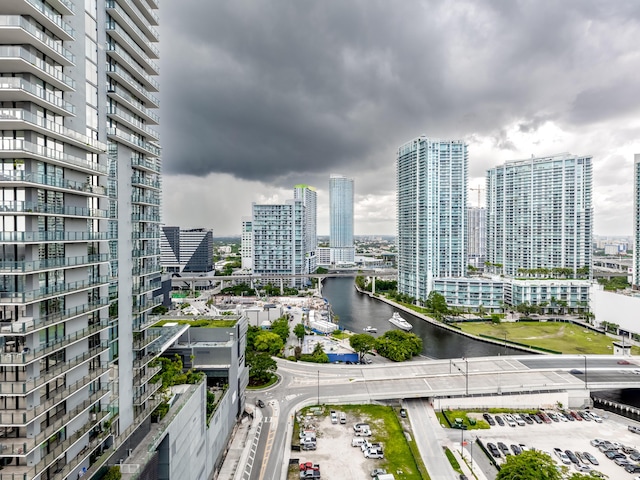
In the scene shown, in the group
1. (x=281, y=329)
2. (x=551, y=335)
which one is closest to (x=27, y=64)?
(x=281, y=329)

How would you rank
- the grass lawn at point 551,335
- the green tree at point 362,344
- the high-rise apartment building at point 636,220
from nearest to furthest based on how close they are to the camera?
the green tree at point 362,344 → the grass lawn at point 551,335 → the high-rise apartment building at point 636,220

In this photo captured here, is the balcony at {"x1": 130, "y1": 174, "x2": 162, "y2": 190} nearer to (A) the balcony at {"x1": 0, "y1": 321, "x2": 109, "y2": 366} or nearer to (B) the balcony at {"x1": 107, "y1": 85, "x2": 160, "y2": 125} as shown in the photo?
(B) the balcony at {"x1": 107, "y1": 85, "x2": 160, "y2": 125}

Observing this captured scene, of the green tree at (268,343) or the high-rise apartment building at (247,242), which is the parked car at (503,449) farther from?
the high-rise apartment building at (247,242)

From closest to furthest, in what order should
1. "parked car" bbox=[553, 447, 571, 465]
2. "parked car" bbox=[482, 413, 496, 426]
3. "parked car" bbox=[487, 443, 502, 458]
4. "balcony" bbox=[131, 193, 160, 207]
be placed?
"balcony" bbox=[131, 193, 160, 207] < "parked car" bbox=[553, 447, 571, 465] < "parked car" bbox=[487, 443, 502, 458] < "parked car" bbox=[482, 413, 496, 426]

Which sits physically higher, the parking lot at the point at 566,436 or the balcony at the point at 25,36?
the balcony at the point at 25,36

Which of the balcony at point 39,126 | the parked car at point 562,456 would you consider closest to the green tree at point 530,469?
the parked car at point 562,456

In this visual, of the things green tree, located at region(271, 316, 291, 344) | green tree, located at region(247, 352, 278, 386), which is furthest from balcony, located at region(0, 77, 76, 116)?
green tree, located at region(271, 316, 291, 344)
